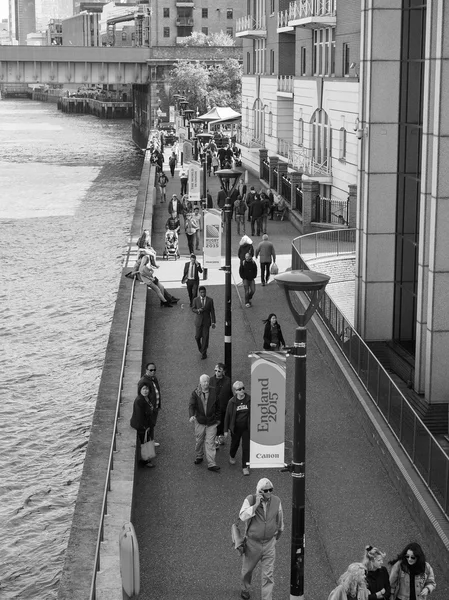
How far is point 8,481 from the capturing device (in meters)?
20.3

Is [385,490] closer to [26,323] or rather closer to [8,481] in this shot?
[8,481]

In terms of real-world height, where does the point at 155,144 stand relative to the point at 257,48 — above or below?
below

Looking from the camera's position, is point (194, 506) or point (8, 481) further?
point (8, 481)

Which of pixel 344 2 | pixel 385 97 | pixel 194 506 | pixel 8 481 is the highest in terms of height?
pixel 344 2

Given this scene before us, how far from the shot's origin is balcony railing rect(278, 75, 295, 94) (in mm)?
53844

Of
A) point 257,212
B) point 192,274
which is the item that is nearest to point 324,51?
point 257,212

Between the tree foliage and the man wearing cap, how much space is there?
87.1 meters

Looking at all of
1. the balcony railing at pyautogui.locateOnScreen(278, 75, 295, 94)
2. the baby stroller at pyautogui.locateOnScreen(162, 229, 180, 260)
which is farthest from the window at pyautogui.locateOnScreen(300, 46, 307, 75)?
the baby stroller at pyautogui.locateOnScreen(162, 229, 180, 260)

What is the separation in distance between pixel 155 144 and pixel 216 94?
29.0 meters

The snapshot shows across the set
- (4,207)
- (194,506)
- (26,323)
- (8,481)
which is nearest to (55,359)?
(26,323)

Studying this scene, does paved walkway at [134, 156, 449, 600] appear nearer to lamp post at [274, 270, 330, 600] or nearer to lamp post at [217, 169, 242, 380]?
lamp post at [217, 169, 242, 380]

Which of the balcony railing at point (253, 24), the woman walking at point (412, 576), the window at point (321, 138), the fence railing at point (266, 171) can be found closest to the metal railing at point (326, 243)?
the window at point (321, 138)

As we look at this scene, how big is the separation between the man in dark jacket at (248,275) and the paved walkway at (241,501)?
4.34 metres

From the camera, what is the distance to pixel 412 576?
11.5 metres
